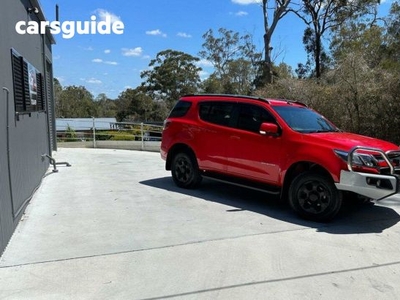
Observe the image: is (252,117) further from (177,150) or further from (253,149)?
(177,150)

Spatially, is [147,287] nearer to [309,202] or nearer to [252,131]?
[309,202]

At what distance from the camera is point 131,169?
10.8m

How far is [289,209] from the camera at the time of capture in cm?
657

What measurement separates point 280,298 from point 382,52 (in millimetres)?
20520

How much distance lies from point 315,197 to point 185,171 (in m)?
3.03

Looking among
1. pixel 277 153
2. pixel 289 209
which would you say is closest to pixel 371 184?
pixel 277 153

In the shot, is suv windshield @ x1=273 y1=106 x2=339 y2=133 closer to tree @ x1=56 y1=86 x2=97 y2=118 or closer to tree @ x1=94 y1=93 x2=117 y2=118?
tree @ x1=56 y1=86 x2=97 y2=118

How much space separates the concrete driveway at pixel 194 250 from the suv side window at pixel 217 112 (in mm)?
1436

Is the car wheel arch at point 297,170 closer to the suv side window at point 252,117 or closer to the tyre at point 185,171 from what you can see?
the suv side window at point 252,117

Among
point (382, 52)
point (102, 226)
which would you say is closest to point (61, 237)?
point (102, 226)

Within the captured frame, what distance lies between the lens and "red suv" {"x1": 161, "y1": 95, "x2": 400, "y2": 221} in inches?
213

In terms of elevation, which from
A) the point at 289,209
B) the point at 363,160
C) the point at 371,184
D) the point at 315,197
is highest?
the point at 363,160

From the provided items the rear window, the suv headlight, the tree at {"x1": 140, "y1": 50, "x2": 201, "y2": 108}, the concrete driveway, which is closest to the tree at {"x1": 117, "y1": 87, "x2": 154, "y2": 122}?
the tree at {"x1": 140, "y1": 50, "x2": 201, "y2": 108}

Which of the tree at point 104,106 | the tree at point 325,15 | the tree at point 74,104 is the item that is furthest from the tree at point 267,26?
the tree at point 104,106
